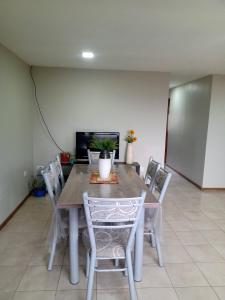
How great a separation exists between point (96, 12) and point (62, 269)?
2.42 metres

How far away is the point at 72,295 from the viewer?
6.17 feet

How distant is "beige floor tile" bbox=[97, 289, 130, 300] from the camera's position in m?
1.87

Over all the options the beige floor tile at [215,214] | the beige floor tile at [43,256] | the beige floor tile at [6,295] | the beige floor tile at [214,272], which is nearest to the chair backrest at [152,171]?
the beige floor tile at [214,272]

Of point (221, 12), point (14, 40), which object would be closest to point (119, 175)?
point (221, 12)

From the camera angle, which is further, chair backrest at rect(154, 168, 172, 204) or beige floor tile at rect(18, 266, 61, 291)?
chair backrest at rect(154, 168, 172, 204)

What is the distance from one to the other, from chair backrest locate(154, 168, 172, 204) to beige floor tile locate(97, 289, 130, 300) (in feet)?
2.70

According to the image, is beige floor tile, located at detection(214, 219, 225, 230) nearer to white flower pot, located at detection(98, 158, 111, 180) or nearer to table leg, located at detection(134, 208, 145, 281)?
table leg, located at detection(134, 208, 145, 281)

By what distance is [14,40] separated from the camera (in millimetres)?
2795

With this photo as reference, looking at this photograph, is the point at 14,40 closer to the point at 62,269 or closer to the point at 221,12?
the point at 221,12

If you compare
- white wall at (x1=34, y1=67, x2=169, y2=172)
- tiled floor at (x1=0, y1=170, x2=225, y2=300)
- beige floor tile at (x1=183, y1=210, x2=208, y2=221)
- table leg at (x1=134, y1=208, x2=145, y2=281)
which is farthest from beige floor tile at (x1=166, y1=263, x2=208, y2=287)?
white wall at (x1=34, y1=67, x2=169, y2=172)

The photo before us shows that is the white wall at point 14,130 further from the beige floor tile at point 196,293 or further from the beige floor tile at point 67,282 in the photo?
the beige floor tile at point 196,293

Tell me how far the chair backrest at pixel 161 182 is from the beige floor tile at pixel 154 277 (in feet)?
2.24

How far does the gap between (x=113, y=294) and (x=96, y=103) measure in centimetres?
334

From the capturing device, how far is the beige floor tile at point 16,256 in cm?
228
